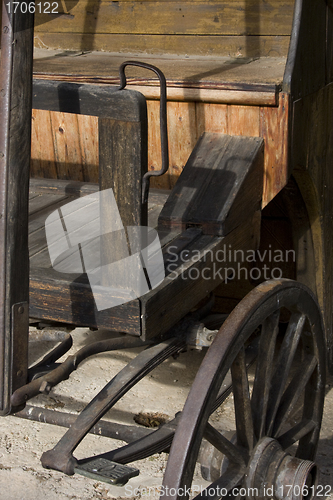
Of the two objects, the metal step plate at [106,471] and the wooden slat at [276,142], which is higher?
the wooden slat at [276,142]

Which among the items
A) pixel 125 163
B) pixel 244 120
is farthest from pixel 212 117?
pixel 125 163

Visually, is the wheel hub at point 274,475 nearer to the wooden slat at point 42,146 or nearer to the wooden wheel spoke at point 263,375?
the wooden wheel spoke at point 263,375

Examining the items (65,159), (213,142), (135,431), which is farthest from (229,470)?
(65,159)

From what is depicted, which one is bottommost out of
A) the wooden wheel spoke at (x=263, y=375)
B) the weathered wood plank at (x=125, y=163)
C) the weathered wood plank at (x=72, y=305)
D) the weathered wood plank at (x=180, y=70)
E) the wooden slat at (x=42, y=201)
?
the wooden wheel spoke at (x=263, y=375)

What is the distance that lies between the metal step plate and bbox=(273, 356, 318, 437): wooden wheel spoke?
26.2 inches

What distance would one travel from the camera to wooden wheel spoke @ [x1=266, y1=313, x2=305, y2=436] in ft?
7.02

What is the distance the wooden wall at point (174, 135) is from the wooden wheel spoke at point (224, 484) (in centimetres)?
124

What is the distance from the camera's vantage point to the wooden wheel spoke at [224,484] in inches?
71.7

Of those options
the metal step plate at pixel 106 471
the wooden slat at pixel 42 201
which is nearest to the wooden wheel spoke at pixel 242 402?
the metal step plate at pixel 106 471

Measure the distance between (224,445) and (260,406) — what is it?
222 millimetres

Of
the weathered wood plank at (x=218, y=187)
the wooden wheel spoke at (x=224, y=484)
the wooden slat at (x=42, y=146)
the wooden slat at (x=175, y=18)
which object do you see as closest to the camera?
the wooden wheel spoke at (x=224, y=484)

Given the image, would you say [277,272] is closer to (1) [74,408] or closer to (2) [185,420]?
(1) [74,408]

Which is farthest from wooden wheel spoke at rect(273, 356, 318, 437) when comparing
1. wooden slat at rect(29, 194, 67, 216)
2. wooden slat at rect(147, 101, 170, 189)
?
wooden slat at rect(29, 194, 67, 216)

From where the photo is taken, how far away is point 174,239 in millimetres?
2338
